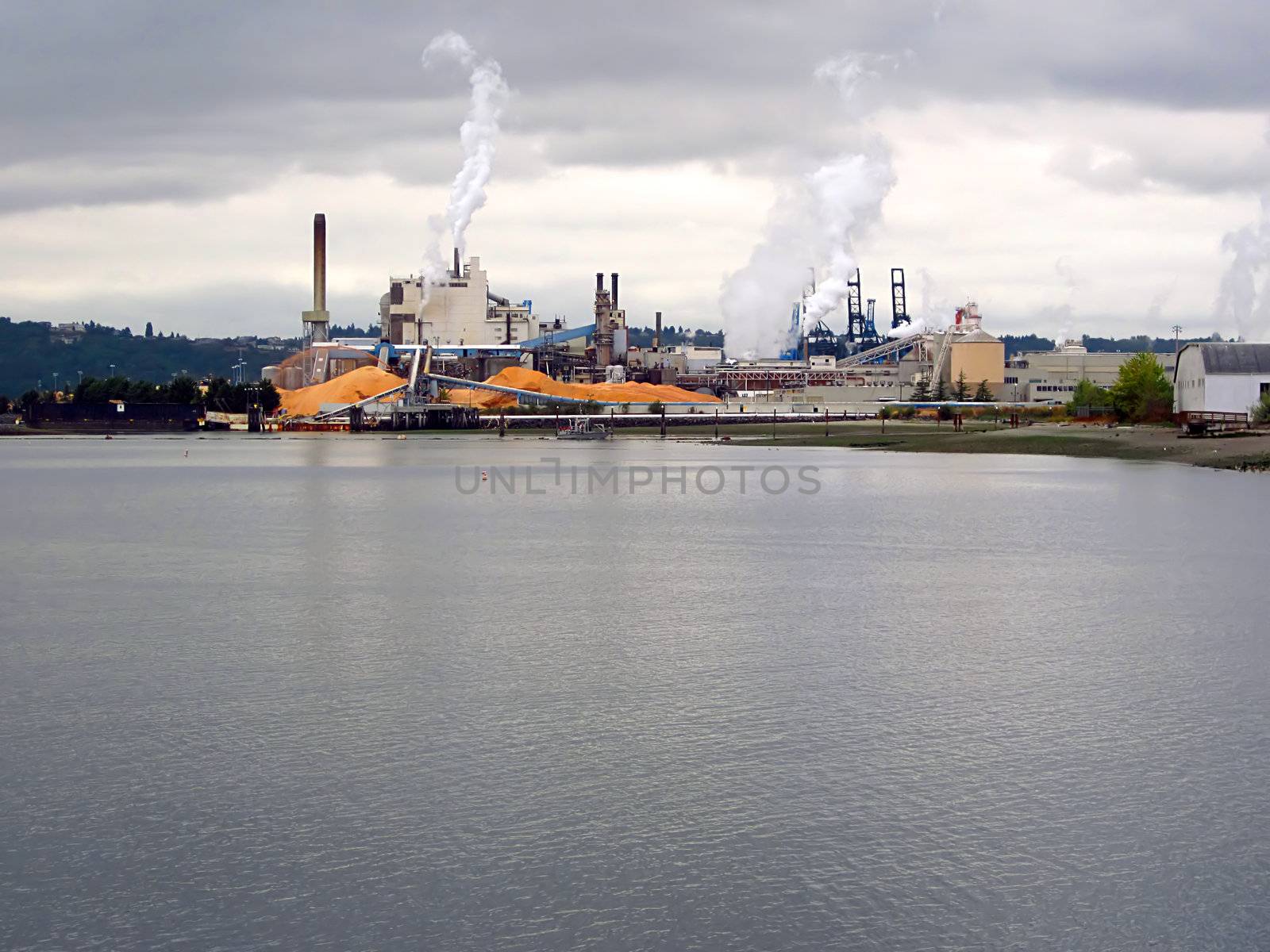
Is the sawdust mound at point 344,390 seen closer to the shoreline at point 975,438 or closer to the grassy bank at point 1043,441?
the shoreline at point 975,438

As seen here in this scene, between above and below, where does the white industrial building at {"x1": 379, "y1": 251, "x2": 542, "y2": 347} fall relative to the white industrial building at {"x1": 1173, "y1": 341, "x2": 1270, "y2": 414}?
above

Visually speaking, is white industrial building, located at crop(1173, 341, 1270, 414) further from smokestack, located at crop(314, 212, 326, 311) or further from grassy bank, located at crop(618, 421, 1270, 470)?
smokestack, located at crop(314, 212, 326, 311)

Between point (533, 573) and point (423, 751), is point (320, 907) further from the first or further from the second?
point (533, 573)

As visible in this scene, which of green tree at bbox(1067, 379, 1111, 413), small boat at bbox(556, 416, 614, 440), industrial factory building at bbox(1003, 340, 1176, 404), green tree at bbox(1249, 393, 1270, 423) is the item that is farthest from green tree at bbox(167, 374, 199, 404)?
green tree at bbox(1249, 393, 1270, 423)

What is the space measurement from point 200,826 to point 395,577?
16.2 metres

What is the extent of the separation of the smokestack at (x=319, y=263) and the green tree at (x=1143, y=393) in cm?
9815

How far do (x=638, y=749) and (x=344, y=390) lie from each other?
501ft

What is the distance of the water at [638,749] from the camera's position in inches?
403

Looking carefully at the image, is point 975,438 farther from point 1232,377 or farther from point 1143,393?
point 1232,377

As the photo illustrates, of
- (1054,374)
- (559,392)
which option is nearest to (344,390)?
(559,392)

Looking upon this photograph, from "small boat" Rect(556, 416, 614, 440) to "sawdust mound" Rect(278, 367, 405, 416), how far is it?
108 ft

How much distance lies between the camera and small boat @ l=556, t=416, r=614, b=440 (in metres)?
126

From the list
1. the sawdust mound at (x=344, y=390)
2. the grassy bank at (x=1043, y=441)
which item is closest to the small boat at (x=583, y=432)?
the grassy bank at (x=1043, y=441)

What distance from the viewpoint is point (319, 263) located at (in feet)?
556
